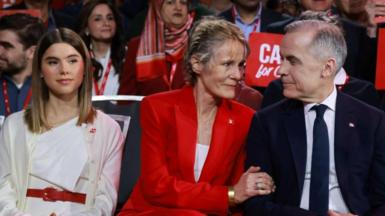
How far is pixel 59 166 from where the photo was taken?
4.20m

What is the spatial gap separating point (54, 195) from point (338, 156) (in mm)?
1380

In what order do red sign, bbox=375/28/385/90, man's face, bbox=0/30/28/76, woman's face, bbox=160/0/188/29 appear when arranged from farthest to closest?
1. woman's face, bbox=160/0/188/29
2. man's face, bbox=0/30/28/76
3. red sign, bbox=375/28/385/90

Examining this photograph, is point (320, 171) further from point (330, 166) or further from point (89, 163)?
point (89, 163)

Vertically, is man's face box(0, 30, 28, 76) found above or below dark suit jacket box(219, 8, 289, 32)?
below

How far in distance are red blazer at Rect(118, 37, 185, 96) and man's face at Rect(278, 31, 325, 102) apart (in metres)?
1.92

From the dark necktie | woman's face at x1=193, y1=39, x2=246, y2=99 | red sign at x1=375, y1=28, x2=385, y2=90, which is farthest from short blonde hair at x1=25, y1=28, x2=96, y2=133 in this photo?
red sign at x1=375, y1=28, x2=385, y2=90

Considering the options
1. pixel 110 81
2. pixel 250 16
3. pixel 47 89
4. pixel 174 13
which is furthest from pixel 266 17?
pixel 47 89

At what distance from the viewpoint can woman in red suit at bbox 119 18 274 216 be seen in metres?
3.95

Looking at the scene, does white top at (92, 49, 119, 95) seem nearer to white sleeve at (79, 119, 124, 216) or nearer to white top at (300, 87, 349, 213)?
white sleeve at (79, 119, 124, 216)

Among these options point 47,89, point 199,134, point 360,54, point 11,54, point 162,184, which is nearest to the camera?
point 162,184

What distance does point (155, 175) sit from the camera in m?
3.99

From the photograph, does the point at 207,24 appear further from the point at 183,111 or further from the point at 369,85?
the point at 369,85

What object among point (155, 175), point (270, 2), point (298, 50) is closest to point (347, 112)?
point (298, 50)

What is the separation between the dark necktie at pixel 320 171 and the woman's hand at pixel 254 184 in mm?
193
